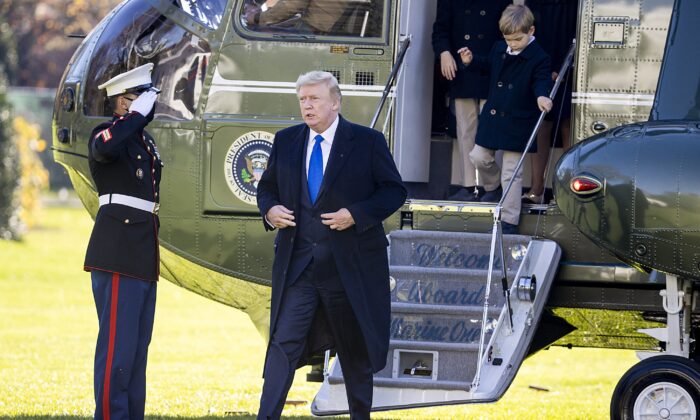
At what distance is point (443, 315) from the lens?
7520mm

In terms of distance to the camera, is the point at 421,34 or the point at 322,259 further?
the point at 421,34

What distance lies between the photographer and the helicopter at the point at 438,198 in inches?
281

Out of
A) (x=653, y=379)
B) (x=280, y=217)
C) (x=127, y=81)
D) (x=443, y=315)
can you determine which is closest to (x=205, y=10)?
(x=127, y=81)

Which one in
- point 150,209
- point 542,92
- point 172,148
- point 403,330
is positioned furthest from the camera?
→ point 172,148

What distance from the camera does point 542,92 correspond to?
26.3ft

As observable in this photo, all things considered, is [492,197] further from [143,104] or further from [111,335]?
[111,335]

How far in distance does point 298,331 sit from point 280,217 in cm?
54

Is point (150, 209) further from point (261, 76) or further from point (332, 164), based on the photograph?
point (261, 76)

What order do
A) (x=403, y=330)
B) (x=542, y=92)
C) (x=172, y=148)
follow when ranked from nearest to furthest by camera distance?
(x=403, y=330), (x=542, y=92), (x=172, y=148)

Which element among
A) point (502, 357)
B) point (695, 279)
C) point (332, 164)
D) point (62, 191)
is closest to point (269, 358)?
point (332, 164)

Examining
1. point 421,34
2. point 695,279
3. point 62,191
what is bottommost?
point 62,191

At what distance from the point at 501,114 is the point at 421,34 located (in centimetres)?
94

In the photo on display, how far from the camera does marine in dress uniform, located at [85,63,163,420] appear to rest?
22.4 feet

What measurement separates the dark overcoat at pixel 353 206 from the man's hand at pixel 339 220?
0.04 meters
